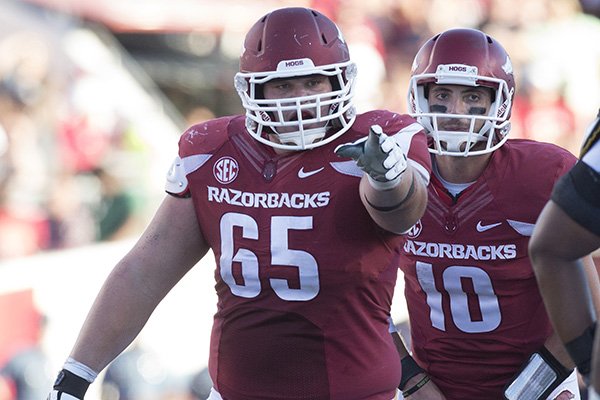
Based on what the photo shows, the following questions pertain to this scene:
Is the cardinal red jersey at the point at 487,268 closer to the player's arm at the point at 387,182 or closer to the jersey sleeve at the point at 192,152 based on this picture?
the player's arm at the point at 387,182

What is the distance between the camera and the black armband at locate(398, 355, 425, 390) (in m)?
3.94

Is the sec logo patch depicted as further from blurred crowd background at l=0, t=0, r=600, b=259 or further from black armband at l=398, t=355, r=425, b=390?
blurred crowd background at l=0, t=0, r=600, b=259

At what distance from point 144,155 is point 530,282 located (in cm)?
561

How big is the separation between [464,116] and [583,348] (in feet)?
3.86

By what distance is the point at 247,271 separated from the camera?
3.33 m

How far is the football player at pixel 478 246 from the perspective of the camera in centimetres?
377

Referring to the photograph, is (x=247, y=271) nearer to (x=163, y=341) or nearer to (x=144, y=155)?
(x=163, y=341)

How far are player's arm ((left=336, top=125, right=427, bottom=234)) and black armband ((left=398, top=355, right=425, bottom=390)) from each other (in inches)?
34.0

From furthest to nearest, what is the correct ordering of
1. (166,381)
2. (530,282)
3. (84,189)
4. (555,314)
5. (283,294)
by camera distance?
(84,189) < (166,381) < (530,282) < (283,294) < (555,314)

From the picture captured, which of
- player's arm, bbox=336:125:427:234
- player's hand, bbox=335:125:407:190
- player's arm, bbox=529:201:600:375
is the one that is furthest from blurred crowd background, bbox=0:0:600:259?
player's arm, bbox=529:201:600:375

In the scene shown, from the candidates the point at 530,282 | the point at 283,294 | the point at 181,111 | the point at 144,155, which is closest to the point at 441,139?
the point at 530,282

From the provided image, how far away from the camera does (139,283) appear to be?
11.6 ft

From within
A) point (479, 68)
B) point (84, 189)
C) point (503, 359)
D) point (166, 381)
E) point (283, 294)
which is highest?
point (479, 68)

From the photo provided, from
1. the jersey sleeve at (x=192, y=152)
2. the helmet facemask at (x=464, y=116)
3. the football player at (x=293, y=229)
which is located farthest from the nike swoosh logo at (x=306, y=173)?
the helmet facemask at (x=464, y=116)
